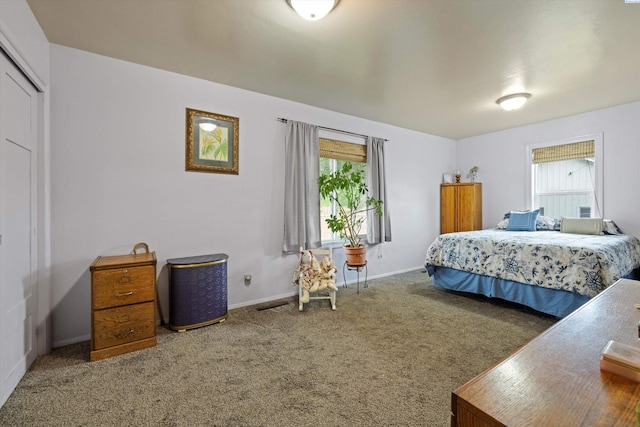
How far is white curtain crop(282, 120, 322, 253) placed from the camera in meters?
3.50

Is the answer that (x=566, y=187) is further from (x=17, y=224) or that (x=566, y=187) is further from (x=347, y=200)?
(x=17, y=224)

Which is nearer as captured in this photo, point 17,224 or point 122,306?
point 17,224

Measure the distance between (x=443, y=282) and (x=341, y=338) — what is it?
6.46 feet

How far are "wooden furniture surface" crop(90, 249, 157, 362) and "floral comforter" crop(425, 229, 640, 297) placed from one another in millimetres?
3297

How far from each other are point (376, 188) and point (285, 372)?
3.02m

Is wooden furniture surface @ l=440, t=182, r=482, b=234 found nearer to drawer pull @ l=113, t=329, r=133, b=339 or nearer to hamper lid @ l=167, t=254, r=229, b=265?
hamper lid @ l=167, t=254, r=229, b=265

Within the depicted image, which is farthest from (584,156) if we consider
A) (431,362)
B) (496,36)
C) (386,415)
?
(386,415)

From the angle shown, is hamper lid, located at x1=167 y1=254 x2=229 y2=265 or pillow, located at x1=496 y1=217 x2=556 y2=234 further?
pillow, located at x1=496 y1=217 x2=556 y2=234

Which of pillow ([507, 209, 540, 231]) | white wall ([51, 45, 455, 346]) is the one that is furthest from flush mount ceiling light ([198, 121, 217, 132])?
pillow ([507, 209, 540, 231])

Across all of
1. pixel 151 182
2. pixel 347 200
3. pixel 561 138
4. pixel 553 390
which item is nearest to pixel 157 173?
pixel 151 182

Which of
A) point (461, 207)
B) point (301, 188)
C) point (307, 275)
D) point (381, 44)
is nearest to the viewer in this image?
point (381, 44)

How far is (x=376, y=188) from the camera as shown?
171 inches

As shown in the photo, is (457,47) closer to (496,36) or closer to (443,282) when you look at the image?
(496,36)

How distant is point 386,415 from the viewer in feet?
5.08
